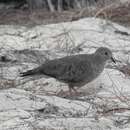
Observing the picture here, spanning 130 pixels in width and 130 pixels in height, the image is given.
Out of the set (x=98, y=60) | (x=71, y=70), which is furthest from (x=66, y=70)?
(x=98, y=60)

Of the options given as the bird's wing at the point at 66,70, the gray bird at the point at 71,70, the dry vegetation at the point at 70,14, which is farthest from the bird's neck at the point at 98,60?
the dry vegetation at the point at 70,14

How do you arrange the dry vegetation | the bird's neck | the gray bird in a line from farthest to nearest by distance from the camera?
the dry vegetation
the bird's neck
the gray bird

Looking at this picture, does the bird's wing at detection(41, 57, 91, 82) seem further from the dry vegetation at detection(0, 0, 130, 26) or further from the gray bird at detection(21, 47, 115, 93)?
the dry vegetation at detection(0, 0, 130, 26)

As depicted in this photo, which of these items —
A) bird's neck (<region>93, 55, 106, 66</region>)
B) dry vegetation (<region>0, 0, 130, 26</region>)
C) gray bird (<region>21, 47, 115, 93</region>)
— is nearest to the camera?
gray bird (<region>21, 47, 115, 93</region>)

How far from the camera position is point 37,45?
37.0 feet

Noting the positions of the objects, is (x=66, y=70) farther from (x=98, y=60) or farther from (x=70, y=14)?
(x=70, y=14)

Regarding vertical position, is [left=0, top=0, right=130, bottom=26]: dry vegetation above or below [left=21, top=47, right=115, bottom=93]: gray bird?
below

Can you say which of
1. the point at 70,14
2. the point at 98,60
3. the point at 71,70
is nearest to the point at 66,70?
the point at 71,70

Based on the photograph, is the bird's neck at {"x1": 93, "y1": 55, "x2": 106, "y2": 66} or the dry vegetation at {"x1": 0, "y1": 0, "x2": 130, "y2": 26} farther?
the dry vegetation at {"x1": 0, "y1": 0, "x2": 130, "y2": 26}

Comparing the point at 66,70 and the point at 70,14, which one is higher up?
the point at 66,70

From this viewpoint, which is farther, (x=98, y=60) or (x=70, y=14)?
(x=70, y=14)

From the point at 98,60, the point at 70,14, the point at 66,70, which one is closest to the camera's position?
the point at 66,70

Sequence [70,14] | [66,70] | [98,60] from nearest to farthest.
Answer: [66,70] < [98,60] < [70,14]

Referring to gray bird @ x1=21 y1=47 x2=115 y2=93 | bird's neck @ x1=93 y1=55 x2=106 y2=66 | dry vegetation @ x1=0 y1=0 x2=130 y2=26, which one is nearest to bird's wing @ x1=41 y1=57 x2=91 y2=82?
gray bird @ x1=21 y1=47 x2=115 y2=93
